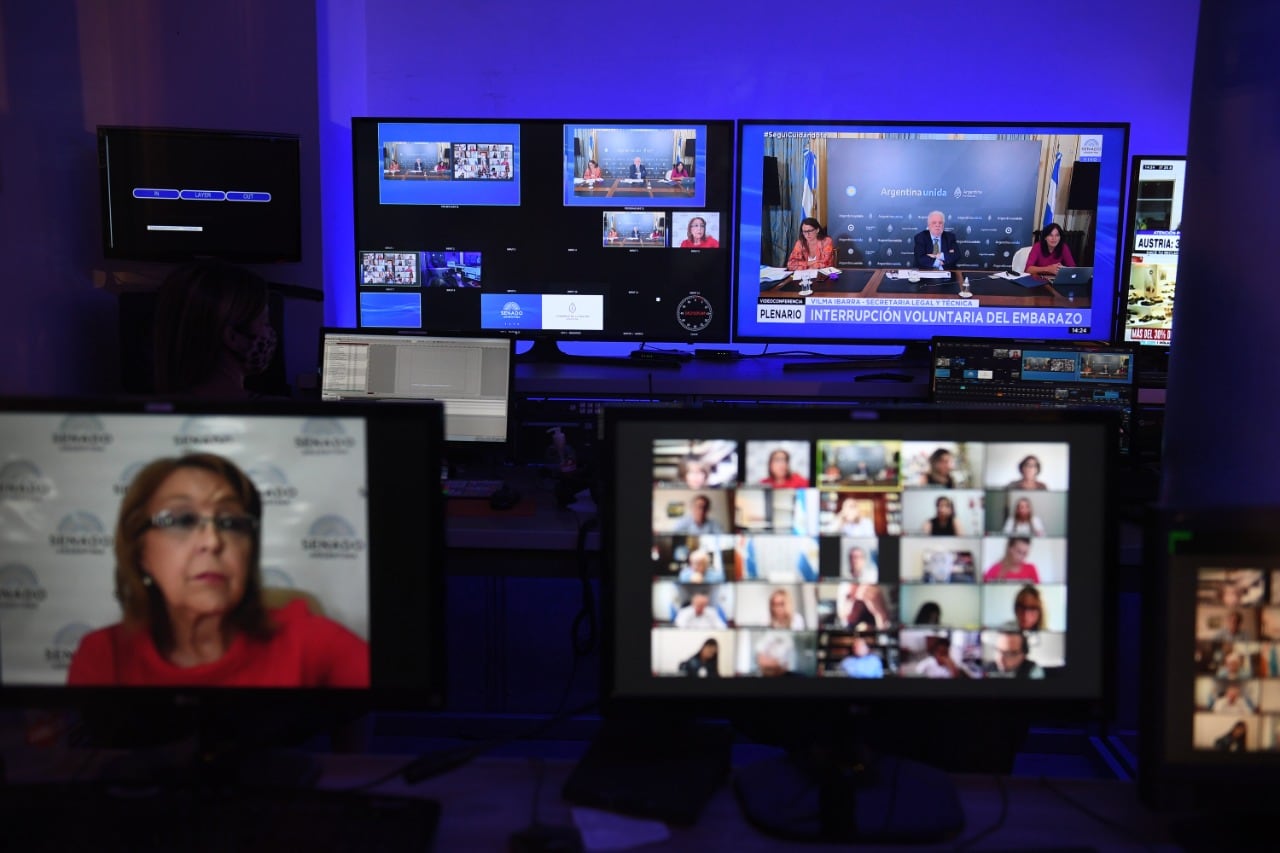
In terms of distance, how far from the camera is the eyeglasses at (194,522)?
1206 millimetres

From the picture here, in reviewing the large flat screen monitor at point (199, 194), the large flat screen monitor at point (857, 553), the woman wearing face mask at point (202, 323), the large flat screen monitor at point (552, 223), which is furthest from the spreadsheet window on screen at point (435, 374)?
the large flat screen monitor at point (857, 553)

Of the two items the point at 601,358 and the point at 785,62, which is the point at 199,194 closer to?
the point at 601,358

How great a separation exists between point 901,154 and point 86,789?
305 cm

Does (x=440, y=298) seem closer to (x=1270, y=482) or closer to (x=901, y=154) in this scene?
(x=901, y=154)

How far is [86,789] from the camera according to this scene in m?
1.19

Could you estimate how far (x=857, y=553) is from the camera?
1220 millimetres

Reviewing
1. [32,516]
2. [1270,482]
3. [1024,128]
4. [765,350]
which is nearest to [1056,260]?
[1024,128]

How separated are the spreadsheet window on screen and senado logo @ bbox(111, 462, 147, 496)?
1.72 metres

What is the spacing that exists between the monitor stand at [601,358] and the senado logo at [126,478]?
2296 millimetres

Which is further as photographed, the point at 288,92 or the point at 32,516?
the point at 288,92

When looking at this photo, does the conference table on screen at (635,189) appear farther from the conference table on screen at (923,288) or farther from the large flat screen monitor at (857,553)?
the large flat screen monitor at (857,553)

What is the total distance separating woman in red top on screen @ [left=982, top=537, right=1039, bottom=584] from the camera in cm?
122

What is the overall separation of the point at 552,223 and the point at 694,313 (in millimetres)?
591

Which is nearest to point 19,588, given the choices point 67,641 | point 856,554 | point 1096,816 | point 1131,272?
point 67,641
